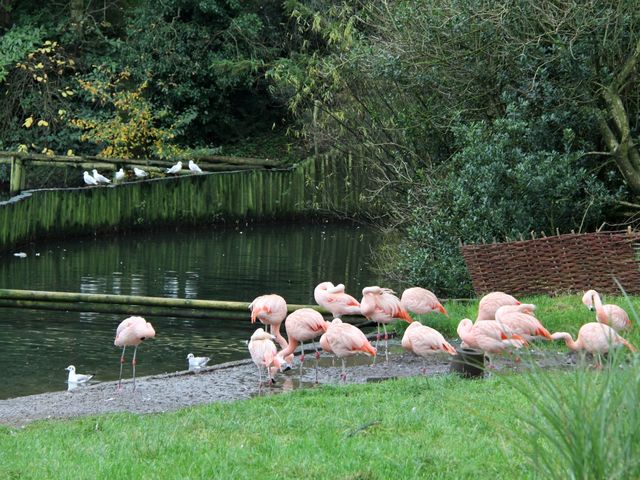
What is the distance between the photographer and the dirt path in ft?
30.2

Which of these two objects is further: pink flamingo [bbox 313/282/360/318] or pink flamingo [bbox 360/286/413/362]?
pink flamingo [bbox 313/282/360/318]

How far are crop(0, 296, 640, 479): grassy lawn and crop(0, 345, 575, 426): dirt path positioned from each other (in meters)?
0.70

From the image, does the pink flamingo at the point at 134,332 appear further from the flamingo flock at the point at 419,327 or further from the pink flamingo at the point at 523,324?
the pink flamingo at the point at 523,324

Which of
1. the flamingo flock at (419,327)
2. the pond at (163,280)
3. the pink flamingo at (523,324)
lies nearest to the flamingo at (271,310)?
the flamingo flock at (419,327)

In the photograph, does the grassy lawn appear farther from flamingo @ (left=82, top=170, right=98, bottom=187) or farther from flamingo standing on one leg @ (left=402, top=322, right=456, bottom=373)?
flamingo @ (left=82, top=170, right=98, bottom=187)

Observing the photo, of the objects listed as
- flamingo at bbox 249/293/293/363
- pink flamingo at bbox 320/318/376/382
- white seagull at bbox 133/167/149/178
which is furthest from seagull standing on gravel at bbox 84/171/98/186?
pink flamingo at bbox 320/318/376/382

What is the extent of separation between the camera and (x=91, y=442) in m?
7.26

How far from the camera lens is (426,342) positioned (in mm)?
9859

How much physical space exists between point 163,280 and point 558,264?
815 cm

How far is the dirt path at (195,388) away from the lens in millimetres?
9219

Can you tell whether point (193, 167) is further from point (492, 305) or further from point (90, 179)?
point (492, 305)

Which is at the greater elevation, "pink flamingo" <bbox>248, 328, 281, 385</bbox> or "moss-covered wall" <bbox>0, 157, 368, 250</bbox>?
"moss-covered wall" <bbox>0, 157, 368, 250</bbox>

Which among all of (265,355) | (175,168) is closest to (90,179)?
(175,168)

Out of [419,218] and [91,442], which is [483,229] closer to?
[419,218]
